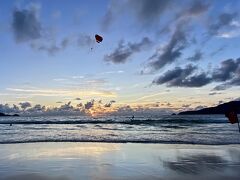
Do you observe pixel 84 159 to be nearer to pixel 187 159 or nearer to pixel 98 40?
pixel 187 159

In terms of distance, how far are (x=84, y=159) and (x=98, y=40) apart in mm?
6174

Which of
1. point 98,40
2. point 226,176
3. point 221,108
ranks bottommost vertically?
point 226,176

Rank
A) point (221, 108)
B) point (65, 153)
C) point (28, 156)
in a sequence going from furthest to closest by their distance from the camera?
point (221, 108) → point (65, 153) → point (28, 156)

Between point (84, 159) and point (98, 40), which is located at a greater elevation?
point (98, 40)

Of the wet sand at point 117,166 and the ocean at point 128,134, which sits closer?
the wet sand at point 117,166

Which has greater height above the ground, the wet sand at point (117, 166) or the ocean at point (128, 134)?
the ocean at point (128, 134)

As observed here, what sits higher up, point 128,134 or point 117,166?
point 128,134

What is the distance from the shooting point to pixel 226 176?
1183cm

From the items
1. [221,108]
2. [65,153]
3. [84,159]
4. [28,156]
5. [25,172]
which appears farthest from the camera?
[221,108]

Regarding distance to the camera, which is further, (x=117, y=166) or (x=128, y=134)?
(x=128, y=134)

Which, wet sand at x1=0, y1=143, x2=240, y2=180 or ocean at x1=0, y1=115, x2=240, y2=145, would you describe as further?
ocean at x1=0, y1=115, x2=240, y2=145

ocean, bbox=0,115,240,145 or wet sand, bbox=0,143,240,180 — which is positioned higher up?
ocean, bbox=0,115,240,145

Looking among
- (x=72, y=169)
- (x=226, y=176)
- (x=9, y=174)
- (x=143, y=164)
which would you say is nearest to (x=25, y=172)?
(x=9, y=174)

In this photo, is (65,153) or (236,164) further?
(65,153)
